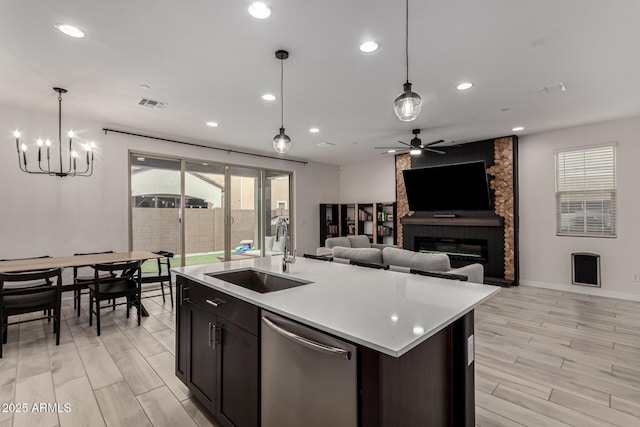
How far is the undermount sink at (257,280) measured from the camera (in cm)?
229

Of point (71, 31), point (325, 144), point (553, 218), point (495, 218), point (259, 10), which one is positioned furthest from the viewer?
point (325, 144)

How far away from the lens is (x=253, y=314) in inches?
63.1

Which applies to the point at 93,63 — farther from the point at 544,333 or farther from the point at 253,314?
the point at 544,333

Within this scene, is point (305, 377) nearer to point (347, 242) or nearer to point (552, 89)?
point (552, 89)

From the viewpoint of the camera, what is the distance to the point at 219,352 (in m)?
1.84

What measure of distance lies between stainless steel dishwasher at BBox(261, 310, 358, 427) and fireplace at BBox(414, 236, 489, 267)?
5.56 metres

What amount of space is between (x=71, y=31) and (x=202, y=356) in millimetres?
2669

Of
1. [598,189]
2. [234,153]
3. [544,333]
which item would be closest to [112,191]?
[234,153]

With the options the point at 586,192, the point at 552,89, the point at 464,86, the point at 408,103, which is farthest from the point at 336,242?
the point at 408,103

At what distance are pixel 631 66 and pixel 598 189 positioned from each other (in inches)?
106

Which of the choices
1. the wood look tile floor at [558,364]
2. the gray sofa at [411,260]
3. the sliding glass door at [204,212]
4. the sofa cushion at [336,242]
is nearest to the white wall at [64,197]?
the sliding glass door at [204,212]

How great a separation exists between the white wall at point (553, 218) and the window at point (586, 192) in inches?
3.5

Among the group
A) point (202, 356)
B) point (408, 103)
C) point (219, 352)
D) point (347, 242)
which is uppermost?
point (408, 103)

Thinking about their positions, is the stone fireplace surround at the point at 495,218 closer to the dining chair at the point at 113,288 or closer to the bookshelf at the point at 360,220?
the bookshelf at the point at 360,220
